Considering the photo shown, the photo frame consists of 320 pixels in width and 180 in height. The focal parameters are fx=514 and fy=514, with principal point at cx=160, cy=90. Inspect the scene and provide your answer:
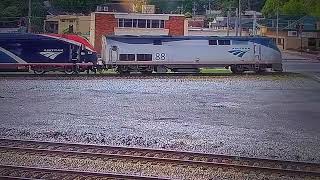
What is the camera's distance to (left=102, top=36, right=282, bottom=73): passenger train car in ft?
112

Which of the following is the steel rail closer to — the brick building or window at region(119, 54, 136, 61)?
window at region(119, 54, 136, 61)

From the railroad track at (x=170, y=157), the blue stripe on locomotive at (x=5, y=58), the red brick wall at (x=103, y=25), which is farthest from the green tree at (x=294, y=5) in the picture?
the red brick wall at (x=103, y=25)

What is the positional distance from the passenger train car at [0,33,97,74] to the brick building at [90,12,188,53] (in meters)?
19.0

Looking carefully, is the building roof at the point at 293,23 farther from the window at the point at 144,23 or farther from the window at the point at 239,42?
the window at the point at 239,42

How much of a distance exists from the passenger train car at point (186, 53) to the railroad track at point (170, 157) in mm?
21052

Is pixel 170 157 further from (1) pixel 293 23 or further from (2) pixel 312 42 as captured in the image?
(1) pixel 293 23

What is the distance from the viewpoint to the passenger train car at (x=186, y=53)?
34.2 m

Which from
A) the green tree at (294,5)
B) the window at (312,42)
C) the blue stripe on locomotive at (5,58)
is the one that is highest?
the green tree at (294,5)

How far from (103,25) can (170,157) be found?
141ft

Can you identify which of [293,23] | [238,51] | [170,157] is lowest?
[170,157]

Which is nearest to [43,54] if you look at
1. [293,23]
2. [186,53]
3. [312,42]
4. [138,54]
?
[138,54]

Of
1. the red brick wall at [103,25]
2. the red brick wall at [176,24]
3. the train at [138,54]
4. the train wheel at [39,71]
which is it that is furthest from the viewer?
the red brick wall at [176,24]

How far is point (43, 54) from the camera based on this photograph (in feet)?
108

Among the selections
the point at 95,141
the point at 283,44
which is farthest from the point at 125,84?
the point at 283,44
